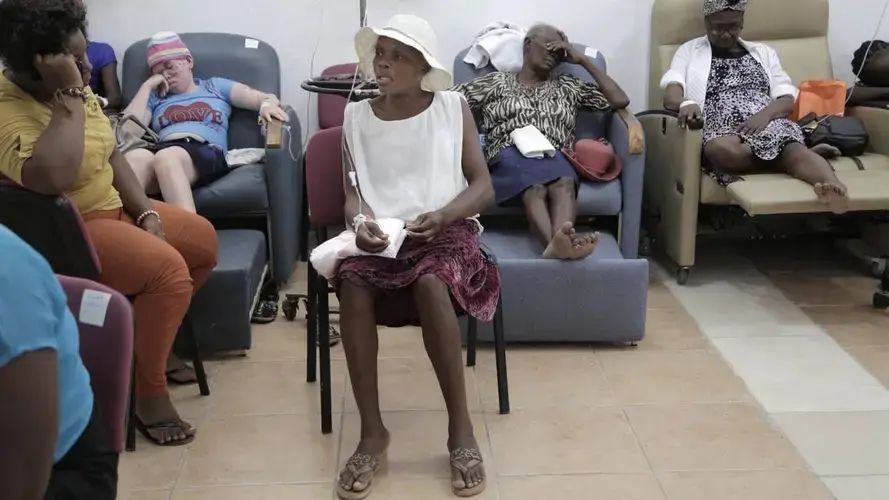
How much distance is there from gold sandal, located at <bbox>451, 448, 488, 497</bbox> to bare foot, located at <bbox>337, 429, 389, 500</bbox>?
0.19 metres

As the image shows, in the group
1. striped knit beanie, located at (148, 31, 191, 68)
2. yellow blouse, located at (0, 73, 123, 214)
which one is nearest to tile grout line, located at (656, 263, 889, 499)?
yellow blouse, located at (0, 73, 123, 214)

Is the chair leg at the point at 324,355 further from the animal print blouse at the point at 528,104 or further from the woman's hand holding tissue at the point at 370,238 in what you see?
the animal print blouse at the point at 528,104

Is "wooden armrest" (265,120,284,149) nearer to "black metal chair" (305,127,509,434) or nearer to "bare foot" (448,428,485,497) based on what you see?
"black metal chair" (305,127,509,434)

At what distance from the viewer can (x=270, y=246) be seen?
339 centimetres

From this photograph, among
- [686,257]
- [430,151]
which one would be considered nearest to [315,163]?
[430,151]

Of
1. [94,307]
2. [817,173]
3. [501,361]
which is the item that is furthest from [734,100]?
[94,307]

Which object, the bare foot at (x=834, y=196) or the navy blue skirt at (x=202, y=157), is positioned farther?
the navy blue skirt at (x=202, y=157)

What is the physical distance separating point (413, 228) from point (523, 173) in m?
1.07

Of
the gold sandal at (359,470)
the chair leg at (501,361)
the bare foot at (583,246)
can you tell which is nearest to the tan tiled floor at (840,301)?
the bare foot at (583,246)

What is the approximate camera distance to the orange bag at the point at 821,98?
366 centimetres

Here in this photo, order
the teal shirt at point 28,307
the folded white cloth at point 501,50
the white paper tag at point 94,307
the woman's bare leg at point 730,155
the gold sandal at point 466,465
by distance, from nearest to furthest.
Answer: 1. the teal shirt at point 28,307
2. the white paper tag at point 94,307
3. the gold sandal at point 466,465
4. the woman's bare leg at point 730,155
5. the folded white cloth at point 501,50

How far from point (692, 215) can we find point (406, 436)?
1.57 meters

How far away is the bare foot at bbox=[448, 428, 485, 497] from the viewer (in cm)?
213

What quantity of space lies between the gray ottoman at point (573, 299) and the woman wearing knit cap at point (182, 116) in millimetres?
1104
